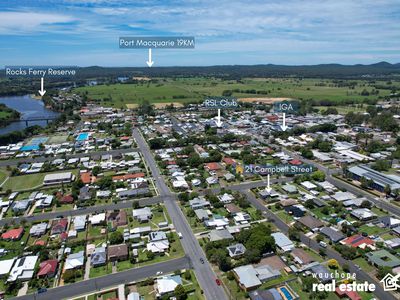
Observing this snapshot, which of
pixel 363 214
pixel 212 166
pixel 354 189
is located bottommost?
pixel 363 214

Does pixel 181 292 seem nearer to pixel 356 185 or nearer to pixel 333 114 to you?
pixel 356 185

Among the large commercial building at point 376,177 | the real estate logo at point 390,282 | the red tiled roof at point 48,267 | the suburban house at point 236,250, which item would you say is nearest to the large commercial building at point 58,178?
the red tiled roof at point 48,267

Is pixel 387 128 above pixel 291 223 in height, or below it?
above

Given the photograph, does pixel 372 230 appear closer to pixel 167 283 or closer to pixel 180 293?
pixel 180 293

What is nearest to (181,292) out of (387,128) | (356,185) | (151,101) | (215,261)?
(215,261)

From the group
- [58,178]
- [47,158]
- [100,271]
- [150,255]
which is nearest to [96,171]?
[58,178]

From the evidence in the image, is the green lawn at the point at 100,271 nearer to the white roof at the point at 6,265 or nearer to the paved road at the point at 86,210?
the white roof at the point at 6,265
